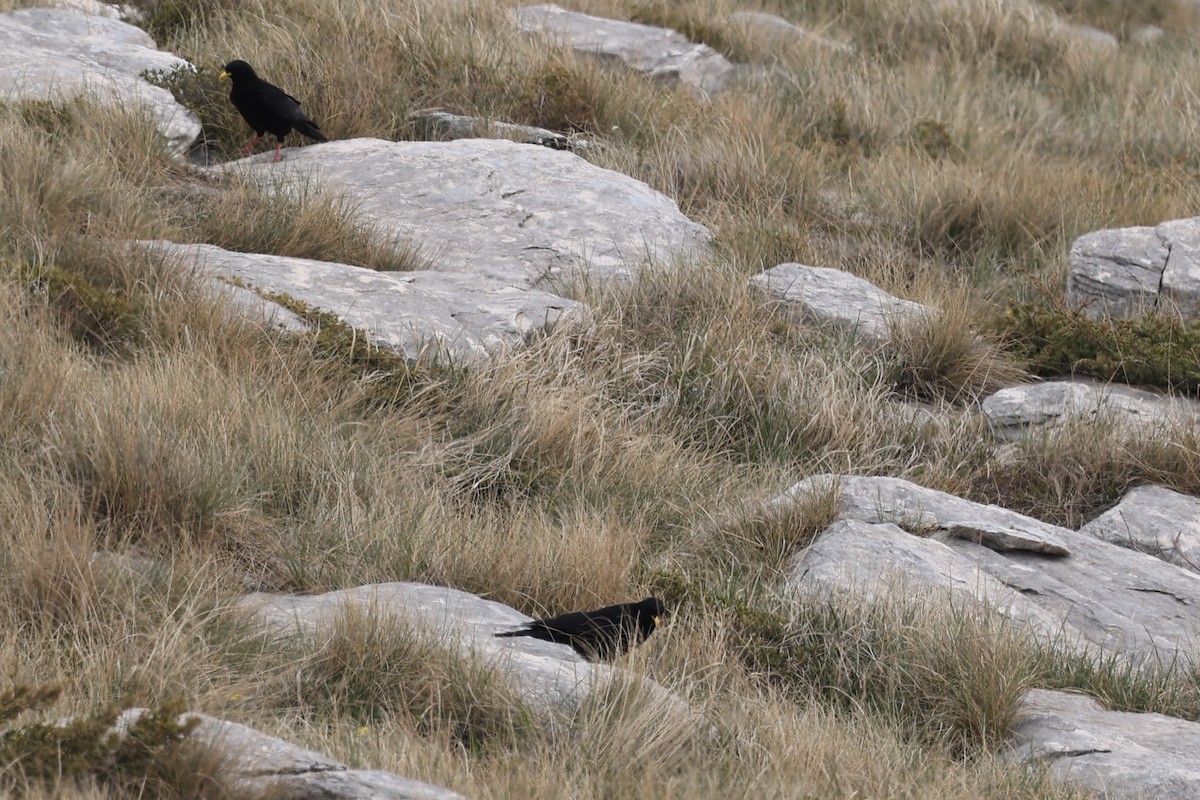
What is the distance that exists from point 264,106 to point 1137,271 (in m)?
4.52

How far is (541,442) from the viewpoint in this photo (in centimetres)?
482

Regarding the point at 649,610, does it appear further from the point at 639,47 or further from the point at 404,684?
A: the point at 639,47

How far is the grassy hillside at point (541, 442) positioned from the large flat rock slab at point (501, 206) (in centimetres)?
26

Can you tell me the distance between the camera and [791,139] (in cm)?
855

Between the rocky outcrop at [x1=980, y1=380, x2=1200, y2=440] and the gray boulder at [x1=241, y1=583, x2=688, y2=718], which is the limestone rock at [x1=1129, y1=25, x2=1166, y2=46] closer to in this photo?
the rocky outcrop at [x1=980, y1=380, x2=1200, y2=440]

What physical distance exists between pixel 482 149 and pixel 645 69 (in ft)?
9.15

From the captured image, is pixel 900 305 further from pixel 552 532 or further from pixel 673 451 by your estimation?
pixel 552 532

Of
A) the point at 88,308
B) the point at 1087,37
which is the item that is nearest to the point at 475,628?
the point at 88,308

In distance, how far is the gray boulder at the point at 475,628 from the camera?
316 centimetres

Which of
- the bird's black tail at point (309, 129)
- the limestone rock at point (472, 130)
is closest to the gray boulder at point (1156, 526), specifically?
the limestone rock at point (472, 130)

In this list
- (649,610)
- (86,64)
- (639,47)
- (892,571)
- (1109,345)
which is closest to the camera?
(649,610)

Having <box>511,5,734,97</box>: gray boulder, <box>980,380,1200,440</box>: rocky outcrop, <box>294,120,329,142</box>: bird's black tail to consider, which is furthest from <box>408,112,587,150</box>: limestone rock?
<box>980,380,1200,440</box>: rocky outcrop

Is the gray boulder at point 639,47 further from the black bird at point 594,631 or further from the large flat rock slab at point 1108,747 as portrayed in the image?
the large flat rock slab at point 1108,747

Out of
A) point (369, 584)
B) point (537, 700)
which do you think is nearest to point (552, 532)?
point (369, 584)
